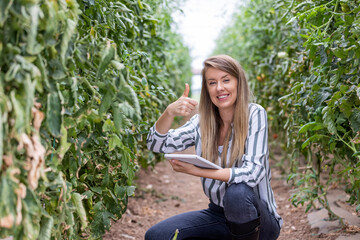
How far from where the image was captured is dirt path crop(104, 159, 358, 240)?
102 inches

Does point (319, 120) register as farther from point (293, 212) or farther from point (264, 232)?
point (293, 212)

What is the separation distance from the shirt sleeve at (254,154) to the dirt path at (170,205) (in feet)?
2.27

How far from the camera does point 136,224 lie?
9.34 ft

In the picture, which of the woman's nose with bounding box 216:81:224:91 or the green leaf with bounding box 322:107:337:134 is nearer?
the green leaf with bounding box 322:107:337:134

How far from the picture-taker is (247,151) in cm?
189

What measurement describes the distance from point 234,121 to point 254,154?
20cm

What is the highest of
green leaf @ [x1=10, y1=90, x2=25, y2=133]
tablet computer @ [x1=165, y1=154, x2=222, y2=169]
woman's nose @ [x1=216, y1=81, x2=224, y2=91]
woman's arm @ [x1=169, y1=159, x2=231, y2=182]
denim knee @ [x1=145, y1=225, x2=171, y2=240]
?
woman's nose @ [x1=216, y1=81, x2=224, y2=91]

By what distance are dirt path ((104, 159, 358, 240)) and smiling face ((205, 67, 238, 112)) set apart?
36.4 inches

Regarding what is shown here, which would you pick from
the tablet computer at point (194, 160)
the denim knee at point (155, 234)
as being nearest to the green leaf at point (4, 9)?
the tablet computer at point (194, 160)

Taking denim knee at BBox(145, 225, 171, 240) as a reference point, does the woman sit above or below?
above

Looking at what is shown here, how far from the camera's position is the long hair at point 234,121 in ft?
6.37

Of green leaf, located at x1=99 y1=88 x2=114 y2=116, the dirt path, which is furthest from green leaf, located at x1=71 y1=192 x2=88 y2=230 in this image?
the dirt path

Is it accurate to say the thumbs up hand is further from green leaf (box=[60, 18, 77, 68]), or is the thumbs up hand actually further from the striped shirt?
green leaf (box=[60, 18, 77, 68])

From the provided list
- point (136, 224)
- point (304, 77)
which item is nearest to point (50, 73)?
point (304, 77)
